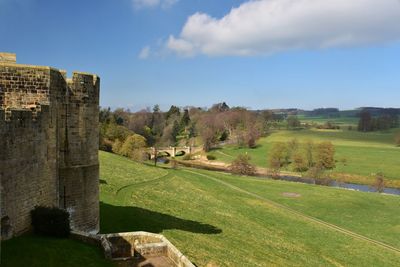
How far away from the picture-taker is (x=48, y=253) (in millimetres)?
16703

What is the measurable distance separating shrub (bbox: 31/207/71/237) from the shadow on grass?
7.28 meters

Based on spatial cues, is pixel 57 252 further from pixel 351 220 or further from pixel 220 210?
pixel 351 220

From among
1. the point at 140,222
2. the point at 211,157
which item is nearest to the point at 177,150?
the point at 211,157

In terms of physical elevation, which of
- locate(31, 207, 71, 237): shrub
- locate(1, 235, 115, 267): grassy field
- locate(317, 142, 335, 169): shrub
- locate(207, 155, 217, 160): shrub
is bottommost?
locate(207, 155, 217, 160): shrub

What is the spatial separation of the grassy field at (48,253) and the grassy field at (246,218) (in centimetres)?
808

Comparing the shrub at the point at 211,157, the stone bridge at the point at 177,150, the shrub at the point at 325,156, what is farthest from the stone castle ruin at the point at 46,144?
the stone bridge at the point at 177,150

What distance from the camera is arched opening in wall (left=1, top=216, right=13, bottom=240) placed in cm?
1631

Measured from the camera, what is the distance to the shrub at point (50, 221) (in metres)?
18.3

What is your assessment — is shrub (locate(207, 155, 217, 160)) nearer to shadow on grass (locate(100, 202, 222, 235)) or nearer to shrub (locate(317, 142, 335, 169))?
shrub (locate(317, 142, 335, 169))

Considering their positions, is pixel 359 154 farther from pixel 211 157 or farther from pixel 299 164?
pixel 211 157

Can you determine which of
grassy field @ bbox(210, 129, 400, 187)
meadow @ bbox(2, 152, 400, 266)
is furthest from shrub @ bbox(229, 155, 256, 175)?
meadow @ bbox(2, 152, 400, 266)

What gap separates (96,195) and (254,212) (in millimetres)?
30726

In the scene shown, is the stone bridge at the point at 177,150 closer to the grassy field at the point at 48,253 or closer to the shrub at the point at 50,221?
the shrub at the point at 50,221

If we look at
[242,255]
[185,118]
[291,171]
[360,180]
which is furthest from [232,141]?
[242,255]
